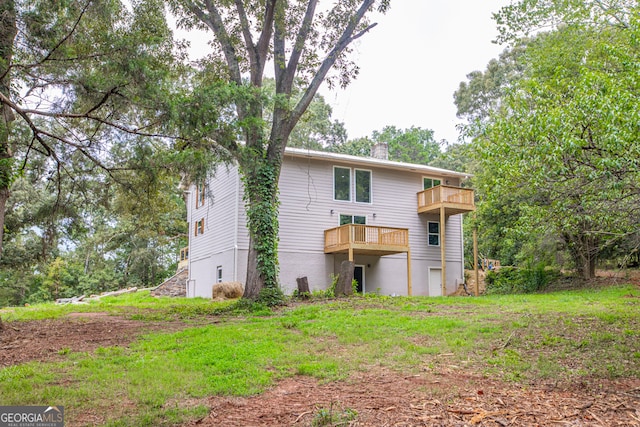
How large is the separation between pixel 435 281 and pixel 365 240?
5.48m

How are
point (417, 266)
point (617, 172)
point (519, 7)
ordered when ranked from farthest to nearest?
point (417, 266)
point (519, 7)
point (617, 172)

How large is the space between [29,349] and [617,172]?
8199 millimetres

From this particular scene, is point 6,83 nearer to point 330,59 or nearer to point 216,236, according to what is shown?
point 330,59

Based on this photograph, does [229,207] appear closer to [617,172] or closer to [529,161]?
[529,161]

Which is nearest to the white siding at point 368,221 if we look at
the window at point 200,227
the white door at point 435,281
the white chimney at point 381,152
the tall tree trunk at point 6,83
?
the white door at point 435,281

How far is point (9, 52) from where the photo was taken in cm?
772

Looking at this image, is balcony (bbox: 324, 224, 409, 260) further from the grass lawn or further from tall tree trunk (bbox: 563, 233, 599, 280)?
the grass lawn

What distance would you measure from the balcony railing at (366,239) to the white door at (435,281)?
3601mm

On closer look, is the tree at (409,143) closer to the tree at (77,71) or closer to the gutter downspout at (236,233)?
the gutter downspout at (236,233)

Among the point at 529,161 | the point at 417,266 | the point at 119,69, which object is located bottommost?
the point at 417,266

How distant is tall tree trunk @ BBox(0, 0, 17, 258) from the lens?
24.3 feet

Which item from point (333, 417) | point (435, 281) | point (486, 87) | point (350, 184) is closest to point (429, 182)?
point (350, 184)

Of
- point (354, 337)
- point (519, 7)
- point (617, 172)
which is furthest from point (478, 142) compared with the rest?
point (519, 7)

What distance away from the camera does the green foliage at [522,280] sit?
1898 cm
